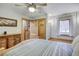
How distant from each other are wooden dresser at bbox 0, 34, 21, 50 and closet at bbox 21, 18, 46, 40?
0.33 feet

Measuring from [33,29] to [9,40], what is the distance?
488mm

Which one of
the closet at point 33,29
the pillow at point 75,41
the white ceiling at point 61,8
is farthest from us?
the closet at point 33,29

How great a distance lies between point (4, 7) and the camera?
69.2 inches

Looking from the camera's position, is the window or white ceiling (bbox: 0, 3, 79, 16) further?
the window

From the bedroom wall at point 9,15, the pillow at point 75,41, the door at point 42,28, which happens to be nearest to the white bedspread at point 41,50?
the pillow at point 75,41

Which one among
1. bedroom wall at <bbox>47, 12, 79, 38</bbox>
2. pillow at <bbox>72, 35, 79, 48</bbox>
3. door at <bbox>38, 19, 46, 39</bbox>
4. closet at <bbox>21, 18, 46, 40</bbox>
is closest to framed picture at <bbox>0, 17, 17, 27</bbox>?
closet at <bbox>21, 18, 46, 40</bbox>

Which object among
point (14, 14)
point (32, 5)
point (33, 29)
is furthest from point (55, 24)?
point (14, 14)

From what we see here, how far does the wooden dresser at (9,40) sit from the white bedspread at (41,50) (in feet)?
0.33

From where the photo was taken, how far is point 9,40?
1.87 meters

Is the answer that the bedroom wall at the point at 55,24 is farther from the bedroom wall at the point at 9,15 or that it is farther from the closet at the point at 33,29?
the bedroom wall at the point at 9,15

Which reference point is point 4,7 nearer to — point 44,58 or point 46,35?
point 46,35

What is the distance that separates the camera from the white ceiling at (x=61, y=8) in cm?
180

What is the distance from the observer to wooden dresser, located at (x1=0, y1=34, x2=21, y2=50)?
5.88ft

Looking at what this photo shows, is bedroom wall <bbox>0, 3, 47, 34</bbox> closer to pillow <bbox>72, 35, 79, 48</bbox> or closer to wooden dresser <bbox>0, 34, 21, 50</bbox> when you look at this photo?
wooden dresser <bbox>0, 34, 21, 50</bbox>
